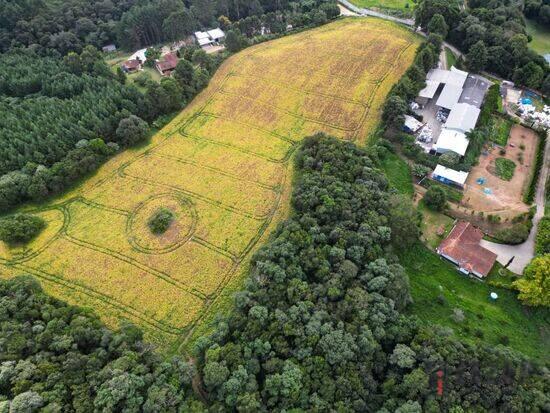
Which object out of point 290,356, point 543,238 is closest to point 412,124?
point 543,238

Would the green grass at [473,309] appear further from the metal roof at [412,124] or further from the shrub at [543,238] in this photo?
the metal roof at [412,124]

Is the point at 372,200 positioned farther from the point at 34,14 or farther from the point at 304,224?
the point at 34,14

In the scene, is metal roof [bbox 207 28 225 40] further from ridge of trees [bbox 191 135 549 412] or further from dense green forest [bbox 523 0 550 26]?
dense green forest [bbox 523 0 550 26]

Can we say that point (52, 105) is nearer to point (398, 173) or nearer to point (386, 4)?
point (398, 173)

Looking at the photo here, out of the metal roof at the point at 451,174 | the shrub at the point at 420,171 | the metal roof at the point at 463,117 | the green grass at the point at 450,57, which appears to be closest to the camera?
the metal roof at the point at 451,174

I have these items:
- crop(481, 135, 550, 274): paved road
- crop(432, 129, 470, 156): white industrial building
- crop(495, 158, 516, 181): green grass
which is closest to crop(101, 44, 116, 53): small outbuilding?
crop(432, 129, 470, 156): white industrial building

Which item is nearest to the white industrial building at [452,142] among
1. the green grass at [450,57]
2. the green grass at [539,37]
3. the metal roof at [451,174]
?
the metal roof at [451,174]
